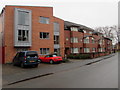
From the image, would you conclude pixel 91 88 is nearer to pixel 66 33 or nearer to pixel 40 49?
pixel 40 49

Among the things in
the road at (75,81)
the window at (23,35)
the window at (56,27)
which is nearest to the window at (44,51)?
the window at (23,35)

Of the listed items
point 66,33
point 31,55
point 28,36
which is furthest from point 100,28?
point 31,55

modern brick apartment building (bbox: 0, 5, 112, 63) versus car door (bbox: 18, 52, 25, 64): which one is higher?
modern brick apartment building (bbox: 0, 5, 112, 63)

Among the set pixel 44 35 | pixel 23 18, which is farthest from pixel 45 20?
pixel 23 18

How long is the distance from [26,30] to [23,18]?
6.06 ft

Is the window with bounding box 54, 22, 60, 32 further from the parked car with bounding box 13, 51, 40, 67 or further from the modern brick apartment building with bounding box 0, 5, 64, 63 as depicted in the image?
the parked car with bounding box 13, 51, 40, 67

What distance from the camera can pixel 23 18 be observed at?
1748cm

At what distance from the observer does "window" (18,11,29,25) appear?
17.1 m

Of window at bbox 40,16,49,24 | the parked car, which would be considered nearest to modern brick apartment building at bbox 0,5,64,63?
window at bbox 40,16,49,24

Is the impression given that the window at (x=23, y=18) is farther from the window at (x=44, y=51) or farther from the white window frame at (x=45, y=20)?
the window at (x=44, y=51)

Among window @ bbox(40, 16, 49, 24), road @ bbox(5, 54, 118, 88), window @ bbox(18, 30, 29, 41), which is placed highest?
window @ bbox(40, 16, 49, 24)

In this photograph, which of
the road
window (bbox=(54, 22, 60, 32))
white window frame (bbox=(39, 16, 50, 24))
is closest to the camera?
the road

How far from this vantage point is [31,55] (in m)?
12.4

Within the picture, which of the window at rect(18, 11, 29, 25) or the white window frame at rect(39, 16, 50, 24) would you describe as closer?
the window at rect(18, 11, 29, 25)
